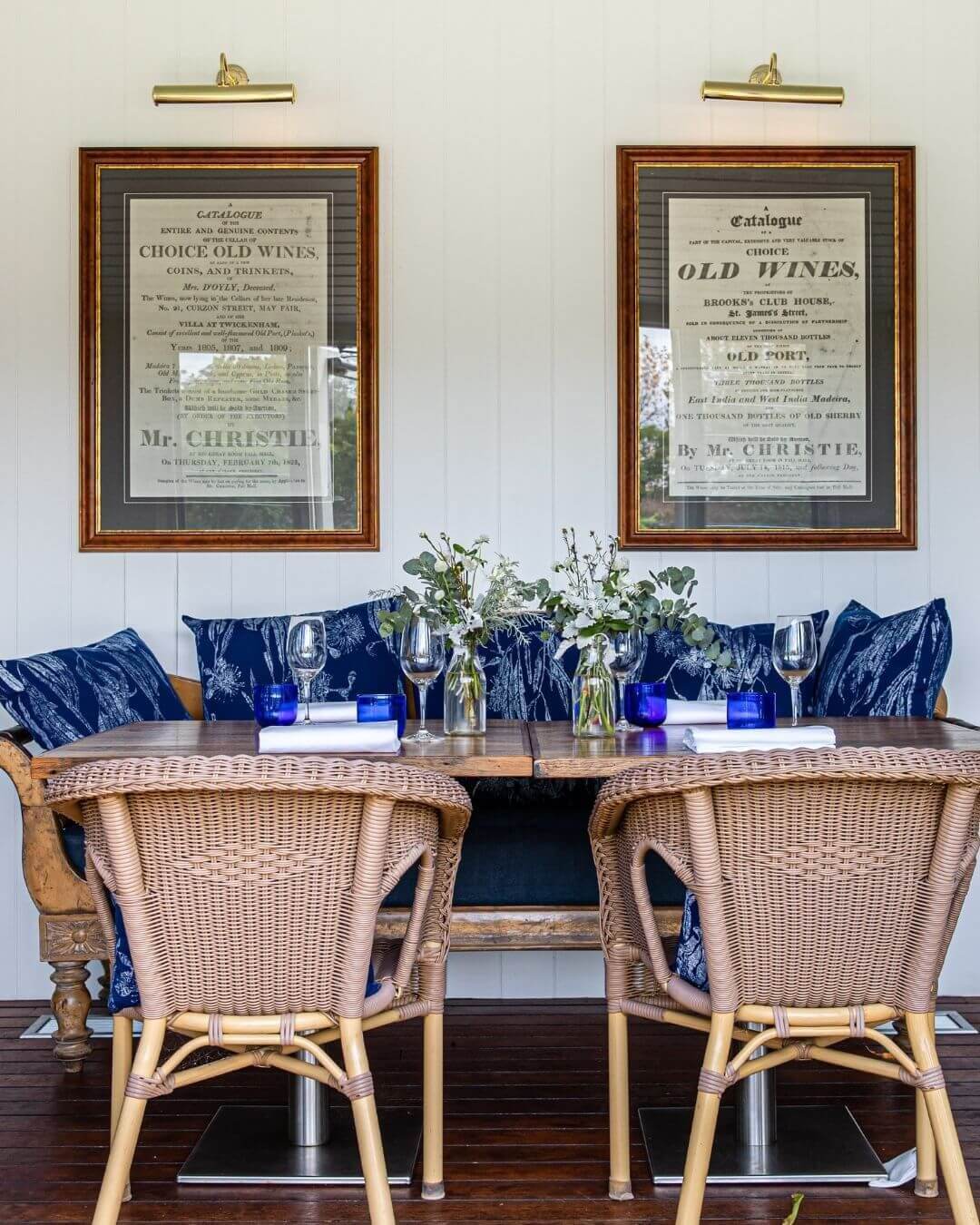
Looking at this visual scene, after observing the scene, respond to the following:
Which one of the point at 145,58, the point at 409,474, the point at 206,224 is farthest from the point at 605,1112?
the point at 145,58

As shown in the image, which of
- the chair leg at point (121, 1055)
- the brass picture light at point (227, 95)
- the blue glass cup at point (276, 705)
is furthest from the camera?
the brass picture light at point (227, 95)

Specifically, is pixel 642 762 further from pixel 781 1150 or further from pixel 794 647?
pixel 781 1150

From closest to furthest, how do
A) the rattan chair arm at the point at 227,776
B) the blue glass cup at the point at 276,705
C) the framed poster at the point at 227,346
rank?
1. the rattan chair arm at the point at 227,776
2. the blue glass cup at the point at 276,705
3. the framed poster at the point at 227,346

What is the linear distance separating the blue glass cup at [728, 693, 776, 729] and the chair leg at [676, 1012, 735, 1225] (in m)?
0.66

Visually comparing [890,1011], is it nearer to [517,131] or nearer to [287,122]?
[517,131]

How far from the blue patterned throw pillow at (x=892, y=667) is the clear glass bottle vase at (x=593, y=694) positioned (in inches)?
31.4

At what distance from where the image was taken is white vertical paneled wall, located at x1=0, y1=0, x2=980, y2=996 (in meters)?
3.42

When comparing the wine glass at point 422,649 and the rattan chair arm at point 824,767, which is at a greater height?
the wine glass at point 422,649

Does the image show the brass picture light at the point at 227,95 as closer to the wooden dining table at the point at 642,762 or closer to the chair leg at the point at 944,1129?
the wooden dining table at the point at 642,762

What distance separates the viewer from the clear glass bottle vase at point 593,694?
2387mm

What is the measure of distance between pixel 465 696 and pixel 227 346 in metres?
1.46

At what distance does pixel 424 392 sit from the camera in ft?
11.3

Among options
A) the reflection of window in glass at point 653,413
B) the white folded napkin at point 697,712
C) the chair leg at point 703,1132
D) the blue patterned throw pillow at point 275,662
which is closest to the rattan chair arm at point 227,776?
the chair leg at point 703,1132

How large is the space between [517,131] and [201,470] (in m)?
1.30
